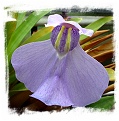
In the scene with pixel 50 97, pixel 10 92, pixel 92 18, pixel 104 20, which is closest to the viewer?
pixel 50 97

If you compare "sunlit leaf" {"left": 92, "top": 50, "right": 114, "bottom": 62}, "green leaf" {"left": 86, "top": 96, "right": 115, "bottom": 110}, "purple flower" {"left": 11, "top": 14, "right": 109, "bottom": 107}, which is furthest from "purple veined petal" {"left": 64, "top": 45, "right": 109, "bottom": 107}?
"sunlit leaf" {"left": 92, "top": 50, "right": 114, "bottom": 62}

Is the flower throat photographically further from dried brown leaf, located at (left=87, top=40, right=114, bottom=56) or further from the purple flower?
dried brown leaf, located at (left=87, top=40, right=114, bottom=56)

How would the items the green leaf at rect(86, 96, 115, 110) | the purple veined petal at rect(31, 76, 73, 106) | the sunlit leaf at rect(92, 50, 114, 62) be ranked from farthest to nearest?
the sunlit leaf at rect(92, 50, 114, 62), the green leaf at rect(86, 96, 115, 110), the purple veined petal at rect(31, 76, 73, 106)

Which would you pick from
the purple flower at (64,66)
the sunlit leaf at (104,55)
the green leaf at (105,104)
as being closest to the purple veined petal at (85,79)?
the purple flower at (64,66)

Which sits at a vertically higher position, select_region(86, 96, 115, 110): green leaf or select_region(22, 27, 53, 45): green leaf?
select_region(22, 27, 53, 45): green leaf

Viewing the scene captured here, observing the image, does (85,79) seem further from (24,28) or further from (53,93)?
(24,28)

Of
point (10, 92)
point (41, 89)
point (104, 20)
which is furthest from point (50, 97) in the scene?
point (104, 20)

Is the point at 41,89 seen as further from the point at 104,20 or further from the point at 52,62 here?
the point at 104,20
